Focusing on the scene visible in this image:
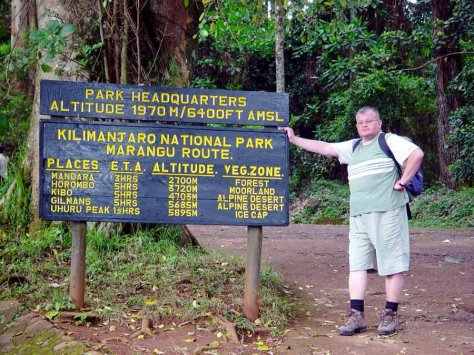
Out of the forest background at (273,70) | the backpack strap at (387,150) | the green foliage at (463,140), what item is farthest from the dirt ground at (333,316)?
the green foliage at (463,140)

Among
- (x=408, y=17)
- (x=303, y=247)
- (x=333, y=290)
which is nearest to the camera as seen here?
(x=333, y=290)

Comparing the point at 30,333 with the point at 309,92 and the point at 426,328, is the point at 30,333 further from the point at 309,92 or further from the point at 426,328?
the point at 309,92

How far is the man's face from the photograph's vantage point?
5.80 metres

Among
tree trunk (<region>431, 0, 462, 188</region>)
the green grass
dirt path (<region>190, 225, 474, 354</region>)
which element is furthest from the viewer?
tree trunk (<region>431, 0, 462, 188</region>)

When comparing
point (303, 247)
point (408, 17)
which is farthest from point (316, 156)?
point (303, 247)

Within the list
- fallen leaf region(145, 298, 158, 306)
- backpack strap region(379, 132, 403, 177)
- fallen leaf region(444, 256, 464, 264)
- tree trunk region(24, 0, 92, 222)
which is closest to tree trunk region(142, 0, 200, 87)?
tree trunk region(24, 0, 92, 222)

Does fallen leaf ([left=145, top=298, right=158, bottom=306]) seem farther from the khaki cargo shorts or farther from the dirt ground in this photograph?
the khaki cargo shorts

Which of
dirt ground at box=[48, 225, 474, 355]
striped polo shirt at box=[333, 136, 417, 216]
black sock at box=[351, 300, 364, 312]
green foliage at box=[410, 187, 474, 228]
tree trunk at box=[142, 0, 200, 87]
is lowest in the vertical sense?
dirt ground at box=[48, 225, 474, 355]

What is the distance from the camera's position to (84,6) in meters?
7.87

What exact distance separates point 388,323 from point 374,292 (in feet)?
5.89

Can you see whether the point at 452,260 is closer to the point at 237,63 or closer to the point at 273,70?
the point at 237,63

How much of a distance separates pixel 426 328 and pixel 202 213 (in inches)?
A: 93.4

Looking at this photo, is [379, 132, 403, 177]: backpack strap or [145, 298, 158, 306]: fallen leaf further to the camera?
[145, 298, 158, 306]: fallen leaf

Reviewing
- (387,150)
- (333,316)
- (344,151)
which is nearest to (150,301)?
(333,316)
